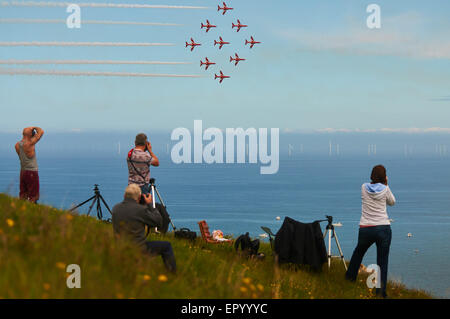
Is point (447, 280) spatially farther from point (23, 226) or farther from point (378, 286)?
point (23, 226)

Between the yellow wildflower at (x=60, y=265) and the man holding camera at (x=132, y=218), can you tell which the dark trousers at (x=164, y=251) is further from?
the yellow wildflower at (x=60, y=265)

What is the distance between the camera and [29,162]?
39.6 feet

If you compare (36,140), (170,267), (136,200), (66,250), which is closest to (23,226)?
(66,250)

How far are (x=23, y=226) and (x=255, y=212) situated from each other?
164213mm

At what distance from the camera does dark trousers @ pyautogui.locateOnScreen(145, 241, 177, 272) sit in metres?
7.71

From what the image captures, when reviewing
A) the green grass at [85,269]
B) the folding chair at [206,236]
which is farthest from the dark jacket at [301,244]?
the green grass at [85,269]

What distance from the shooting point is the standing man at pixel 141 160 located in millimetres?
10648

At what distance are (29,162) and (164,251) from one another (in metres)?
6.20

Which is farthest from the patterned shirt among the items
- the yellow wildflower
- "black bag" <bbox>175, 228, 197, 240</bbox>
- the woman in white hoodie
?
the woman in white hoodie

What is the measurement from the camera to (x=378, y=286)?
34.7ft

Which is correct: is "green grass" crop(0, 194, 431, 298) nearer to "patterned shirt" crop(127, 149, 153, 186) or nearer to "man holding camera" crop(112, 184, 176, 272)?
"man holding camera" crop(112, 184, 176, 272)

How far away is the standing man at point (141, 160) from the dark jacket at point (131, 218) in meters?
3.17

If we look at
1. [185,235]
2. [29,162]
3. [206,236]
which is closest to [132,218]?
[29,162]
